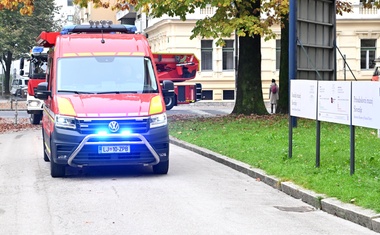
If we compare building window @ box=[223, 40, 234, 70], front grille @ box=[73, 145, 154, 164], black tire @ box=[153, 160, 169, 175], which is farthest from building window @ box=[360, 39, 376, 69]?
front grille @ box=[73, 145, 154, 164]

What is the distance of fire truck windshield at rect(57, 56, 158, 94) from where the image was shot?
14.3 meters

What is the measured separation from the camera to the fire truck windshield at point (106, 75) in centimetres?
1428

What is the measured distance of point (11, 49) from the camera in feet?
222

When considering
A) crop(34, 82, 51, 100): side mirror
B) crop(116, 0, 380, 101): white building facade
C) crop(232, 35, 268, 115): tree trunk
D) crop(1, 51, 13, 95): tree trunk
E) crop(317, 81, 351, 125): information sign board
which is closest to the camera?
crop(317, 81, 351, 125): information sign board

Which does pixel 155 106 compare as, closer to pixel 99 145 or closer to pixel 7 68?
pixel 99 145

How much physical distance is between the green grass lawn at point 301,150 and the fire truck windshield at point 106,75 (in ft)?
8.58

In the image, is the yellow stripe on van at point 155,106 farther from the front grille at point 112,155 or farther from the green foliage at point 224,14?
the green foliage at point 224,14

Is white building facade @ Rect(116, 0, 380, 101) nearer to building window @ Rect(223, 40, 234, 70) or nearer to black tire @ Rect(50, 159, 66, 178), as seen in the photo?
building window @ Rect(223, 40, 234, 70)

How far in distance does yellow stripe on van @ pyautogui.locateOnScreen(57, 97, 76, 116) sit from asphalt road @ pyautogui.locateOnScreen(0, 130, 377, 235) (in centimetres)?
115

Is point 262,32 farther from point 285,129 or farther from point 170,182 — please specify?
point 170,182

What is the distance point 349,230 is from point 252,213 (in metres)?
1.50

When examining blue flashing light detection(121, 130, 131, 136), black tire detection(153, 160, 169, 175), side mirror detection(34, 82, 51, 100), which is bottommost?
black tire detection(153, 160, 169, 175)

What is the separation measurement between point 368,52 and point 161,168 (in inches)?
1721

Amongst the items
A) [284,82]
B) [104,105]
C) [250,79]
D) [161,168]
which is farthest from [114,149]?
[284,82]
